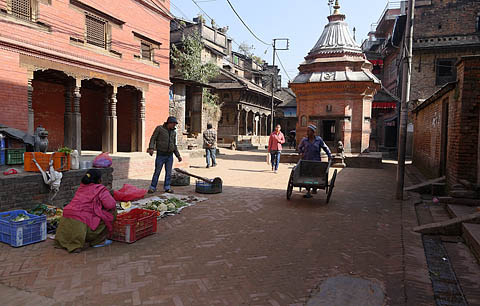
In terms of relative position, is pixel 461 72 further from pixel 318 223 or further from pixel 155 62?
pixel 155 62

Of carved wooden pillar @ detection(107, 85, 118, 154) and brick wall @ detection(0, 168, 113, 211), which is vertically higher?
carved wooden pillar @ detection(107, 85, 118, 154)

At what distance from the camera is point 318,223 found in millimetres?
6289

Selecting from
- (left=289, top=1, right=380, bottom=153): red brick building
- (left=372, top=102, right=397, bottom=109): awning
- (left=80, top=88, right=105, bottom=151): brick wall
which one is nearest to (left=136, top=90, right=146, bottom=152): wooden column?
(left=80, top=88, right=105, bottom=151): brick wall

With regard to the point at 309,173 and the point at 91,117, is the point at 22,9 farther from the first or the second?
the point at 309,173

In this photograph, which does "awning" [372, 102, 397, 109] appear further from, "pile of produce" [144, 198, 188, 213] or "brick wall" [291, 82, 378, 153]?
"pile of produce" [144, 198, 188, 213]

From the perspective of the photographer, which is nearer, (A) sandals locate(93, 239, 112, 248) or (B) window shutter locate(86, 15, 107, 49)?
(A) sandals locate(93, 239, 112, 248)

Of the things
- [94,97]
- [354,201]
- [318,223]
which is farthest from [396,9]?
[318,223]

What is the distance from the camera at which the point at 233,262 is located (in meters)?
4.33

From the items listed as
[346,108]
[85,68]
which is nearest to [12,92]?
[85,68]

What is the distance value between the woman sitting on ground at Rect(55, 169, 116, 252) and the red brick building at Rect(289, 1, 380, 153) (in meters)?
16.7

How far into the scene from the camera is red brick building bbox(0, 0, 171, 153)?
34.8 feet

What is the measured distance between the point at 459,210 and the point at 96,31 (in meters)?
13.9

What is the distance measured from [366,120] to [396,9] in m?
23.7

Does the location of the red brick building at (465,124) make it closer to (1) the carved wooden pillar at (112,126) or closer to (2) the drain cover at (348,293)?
(2) the drain cover at (348,293)
